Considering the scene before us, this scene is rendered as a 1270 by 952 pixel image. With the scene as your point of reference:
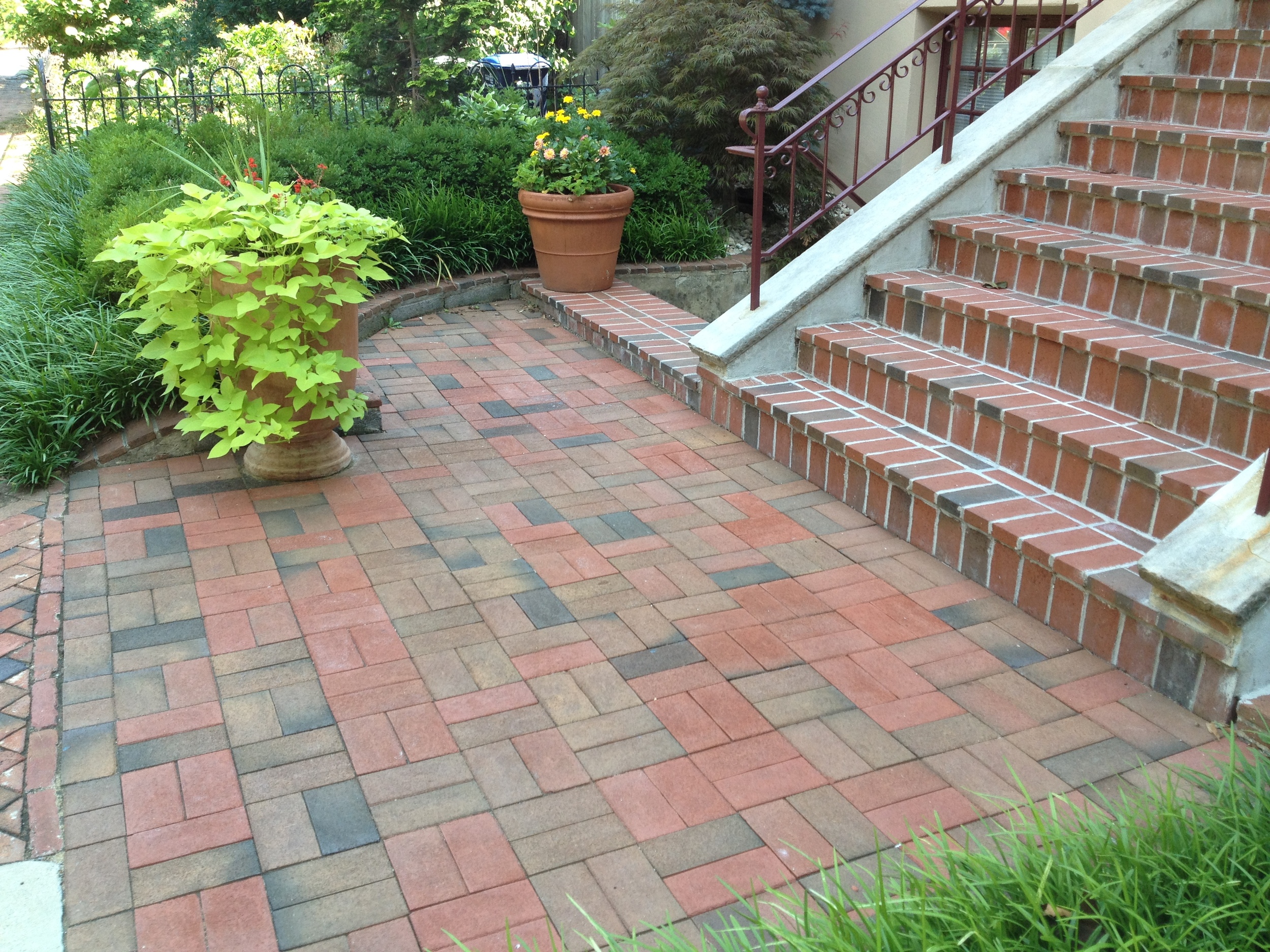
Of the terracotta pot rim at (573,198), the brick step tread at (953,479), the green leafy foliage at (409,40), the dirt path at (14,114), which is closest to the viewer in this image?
the brick step tread at (953,479)

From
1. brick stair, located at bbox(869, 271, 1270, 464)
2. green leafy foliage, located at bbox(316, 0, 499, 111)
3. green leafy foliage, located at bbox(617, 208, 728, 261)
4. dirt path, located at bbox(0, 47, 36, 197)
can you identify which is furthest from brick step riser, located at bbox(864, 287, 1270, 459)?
dirt path, located at bbox(0, 47, 36, 197)

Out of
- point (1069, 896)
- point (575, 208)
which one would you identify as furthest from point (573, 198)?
point (1069, 896)

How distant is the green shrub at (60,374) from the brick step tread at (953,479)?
2.38 metres

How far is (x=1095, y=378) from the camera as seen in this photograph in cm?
358

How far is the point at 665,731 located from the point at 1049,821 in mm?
864

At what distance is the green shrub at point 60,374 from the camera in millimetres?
4129

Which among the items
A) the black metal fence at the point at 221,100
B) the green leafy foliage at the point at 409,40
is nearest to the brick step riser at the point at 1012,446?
the black metal fence at the point at 221,100

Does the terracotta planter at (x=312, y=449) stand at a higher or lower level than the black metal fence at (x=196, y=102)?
lower

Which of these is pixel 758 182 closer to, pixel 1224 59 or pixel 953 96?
pixel 953 96

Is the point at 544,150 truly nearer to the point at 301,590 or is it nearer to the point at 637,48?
the point at 637,48

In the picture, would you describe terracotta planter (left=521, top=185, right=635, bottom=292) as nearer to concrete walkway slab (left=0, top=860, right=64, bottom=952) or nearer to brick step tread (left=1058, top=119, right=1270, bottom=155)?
brick step tread (left=1058, top=119, right=1270, bottom=155)

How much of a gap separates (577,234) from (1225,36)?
3216 mm

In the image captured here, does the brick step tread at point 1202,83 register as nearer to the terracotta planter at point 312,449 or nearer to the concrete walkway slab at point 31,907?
the terracotta planter at point 312,449

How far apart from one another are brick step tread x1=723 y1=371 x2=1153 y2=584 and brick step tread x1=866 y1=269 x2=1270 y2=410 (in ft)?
1.55
